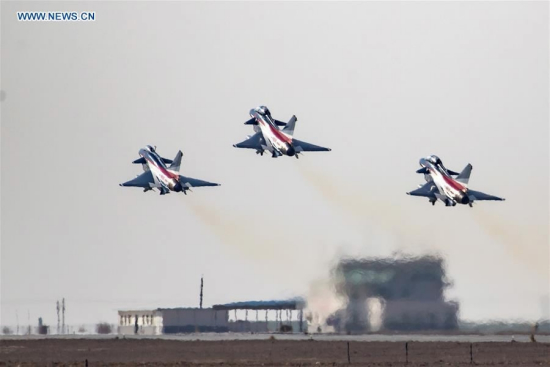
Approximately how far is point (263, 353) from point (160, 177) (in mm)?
16990

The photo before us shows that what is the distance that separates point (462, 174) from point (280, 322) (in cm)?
5201

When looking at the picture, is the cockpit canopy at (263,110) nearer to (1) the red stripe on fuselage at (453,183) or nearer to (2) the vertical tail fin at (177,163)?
(2) the vertical tail fin at (177,163)

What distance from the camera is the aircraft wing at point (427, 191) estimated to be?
111 meters

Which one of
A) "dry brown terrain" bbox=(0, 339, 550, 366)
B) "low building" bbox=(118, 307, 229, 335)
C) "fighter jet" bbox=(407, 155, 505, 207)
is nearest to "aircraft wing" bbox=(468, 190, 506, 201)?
"fighter jet" bbox=(407, 155, 505, 207)

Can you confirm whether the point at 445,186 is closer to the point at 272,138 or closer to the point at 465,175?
the point at 465,175

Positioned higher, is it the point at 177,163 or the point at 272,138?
the point at 272,138

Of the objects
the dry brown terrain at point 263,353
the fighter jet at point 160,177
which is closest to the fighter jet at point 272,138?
the fighter jet at point 160,177

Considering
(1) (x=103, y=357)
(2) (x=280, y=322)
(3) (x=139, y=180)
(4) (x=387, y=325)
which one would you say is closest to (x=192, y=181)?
(3) (x=139, y=180)

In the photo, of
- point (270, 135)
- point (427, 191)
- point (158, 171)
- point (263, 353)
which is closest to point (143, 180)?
point (158, 171)

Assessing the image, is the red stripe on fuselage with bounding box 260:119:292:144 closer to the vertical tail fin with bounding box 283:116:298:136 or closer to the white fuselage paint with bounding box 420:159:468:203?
the vertical tail fin with bounding box 283:116:298:136

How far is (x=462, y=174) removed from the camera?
108 m

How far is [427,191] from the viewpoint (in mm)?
112000

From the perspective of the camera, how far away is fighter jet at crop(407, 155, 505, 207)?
107375mm

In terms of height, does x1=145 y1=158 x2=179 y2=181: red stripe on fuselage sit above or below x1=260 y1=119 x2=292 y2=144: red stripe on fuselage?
below
